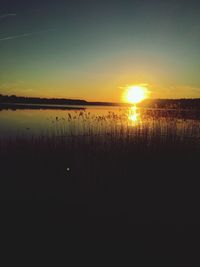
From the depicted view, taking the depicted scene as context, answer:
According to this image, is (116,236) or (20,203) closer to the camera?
(116,236)

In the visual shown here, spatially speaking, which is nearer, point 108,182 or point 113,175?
point 108,182

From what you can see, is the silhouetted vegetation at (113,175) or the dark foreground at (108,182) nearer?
the dark foreground at (108,182)

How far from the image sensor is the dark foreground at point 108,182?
436 centimetres

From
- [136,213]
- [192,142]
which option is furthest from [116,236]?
[192,142]

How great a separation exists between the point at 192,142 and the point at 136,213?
245 inches

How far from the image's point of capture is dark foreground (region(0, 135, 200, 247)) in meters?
4.36

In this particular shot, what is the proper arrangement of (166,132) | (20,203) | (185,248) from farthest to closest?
(166,132), (20,203), (185,248)

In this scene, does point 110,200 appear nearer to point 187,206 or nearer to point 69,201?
point 69,201

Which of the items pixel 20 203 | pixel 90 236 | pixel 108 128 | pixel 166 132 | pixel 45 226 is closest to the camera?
pixel 90 236

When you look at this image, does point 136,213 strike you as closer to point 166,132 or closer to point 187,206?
point 187,206

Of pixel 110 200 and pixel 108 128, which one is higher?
pixel 108 128

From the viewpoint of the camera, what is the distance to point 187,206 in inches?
187

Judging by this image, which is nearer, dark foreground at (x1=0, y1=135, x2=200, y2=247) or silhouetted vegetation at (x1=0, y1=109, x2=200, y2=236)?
dark foreground at (x1=0, y1=135, x2=200, y2=247)

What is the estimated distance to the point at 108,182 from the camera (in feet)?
19.4
